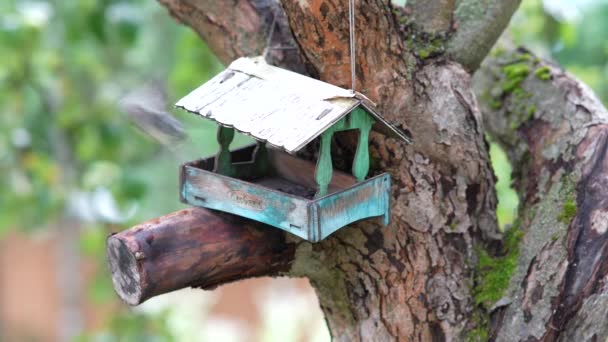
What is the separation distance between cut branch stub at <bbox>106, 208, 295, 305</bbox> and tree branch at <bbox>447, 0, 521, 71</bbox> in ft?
1.63

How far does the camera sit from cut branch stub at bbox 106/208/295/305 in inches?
48.1

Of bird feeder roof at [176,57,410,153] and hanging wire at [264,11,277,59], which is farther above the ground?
hanging wire at [264,11,277,59]

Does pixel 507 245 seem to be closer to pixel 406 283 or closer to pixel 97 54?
pixel 406 283

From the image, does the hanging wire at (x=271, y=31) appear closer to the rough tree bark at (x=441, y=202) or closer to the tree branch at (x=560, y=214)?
the rough tree bark at (x=441, y=202)

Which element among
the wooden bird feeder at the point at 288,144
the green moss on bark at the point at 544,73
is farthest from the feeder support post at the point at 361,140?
the green moss on bark at the point at 544,73

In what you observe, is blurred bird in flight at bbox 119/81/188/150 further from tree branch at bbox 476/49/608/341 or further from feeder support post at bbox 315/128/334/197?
tree branch at bbox 476/49/608/341

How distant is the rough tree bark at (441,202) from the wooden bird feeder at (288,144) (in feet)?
0.26

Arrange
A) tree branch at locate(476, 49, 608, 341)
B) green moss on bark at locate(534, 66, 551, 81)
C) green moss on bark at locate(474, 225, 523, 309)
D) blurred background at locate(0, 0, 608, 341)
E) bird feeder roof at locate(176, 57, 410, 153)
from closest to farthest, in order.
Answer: bird feeder roof at locate(176, 57, 410, 153)
tree branch at locate(476, 49, 608, 341)
green moss on bark at locate(474, 225, 523, 309)
green moss on bark at locate(534, 66, 551, 81)
blurred background at locate(0, 0, 608, 341)

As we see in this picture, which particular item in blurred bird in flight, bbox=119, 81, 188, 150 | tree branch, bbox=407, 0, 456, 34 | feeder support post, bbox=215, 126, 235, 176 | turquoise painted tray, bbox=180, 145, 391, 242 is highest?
tree branch, bbox=407, 0, 456, 34

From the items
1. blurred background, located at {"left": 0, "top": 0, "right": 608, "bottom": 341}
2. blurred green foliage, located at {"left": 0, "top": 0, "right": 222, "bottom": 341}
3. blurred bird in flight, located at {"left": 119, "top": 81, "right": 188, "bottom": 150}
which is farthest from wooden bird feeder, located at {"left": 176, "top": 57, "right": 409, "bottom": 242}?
blurred green foliage, located at {"left": 0, "top": 0, "right": 222, "bottom": 341}

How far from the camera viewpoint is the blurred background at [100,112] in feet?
8.94

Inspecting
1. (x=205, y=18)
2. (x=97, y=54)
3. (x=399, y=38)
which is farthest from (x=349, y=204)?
(x=97, y=54)

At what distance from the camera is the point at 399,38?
137 cm

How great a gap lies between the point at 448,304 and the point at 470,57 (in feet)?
1.56
